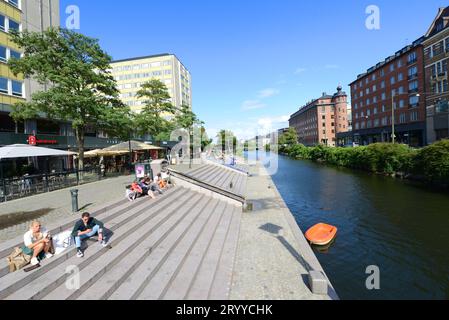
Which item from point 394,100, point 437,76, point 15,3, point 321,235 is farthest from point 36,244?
point 394,100

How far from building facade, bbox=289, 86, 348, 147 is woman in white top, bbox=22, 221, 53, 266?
307 ft

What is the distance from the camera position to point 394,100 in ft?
175

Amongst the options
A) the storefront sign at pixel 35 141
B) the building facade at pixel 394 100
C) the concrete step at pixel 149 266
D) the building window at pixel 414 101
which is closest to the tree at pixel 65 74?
the storefront sign at pixel 35 141

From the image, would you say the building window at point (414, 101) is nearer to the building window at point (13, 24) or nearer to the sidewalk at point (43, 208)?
the sidewalk at point (43, 208)

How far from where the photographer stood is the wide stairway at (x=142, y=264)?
5.39 metres

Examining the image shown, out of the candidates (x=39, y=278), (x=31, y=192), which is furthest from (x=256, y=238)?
(x=31, y=192)

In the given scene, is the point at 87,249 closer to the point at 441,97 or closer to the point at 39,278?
the point at 39,278

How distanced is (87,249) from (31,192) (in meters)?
9.55

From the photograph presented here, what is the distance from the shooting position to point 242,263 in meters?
8.02

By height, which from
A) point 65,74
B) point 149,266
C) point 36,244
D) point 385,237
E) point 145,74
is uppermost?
point 145,74

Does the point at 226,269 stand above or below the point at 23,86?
below

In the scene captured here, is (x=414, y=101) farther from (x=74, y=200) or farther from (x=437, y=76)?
(x=74, y=200)

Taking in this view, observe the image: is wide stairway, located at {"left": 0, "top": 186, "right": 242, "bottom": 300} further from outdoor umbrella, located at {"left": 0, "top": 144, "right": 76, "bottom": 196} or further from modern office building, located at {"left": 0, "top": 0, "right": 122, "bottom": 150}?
modern office building, located at {"left": 0, "top": 0, "right": 122, "bottom": 150}

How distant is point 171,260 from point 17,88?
26.7 meters
